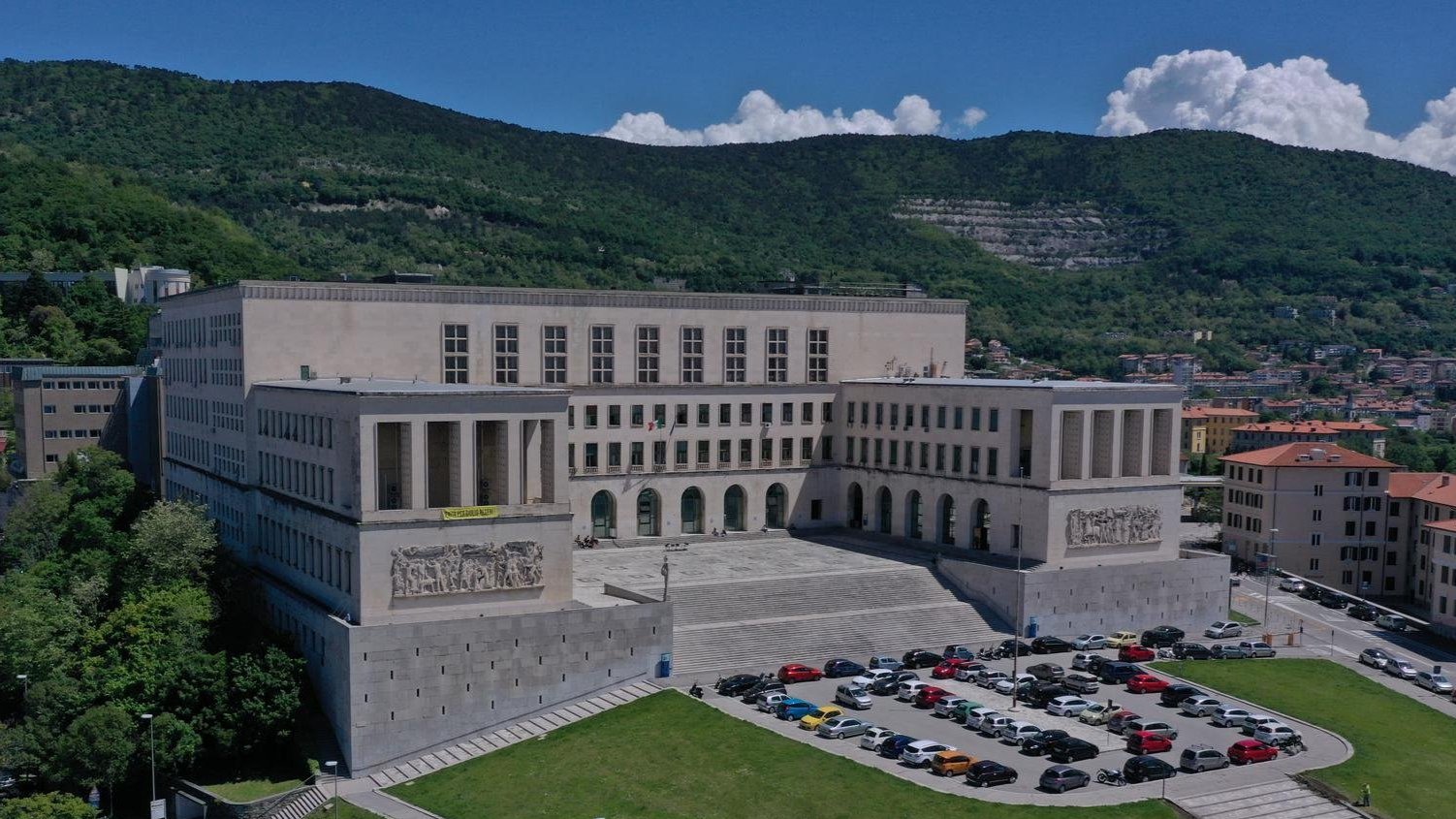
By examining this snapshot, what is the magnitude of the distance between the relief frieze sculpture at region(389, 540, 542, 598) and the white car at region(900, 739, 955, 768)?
67.6 feet

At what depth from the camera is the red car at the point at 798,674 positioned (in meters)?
71.4

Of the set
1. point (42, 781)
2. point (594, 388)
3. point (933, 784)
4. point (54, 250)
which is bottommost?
point (42, 781)

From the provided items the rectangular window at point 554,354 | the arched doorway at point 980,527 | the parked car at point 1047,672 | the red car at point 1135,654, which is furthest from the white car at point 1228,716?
the rectangular window at point 554,354

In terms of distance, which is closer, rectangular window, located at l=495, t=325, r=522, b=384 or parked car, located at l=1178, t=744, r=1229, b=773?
parked car, located at l=1178, t=744, r=1229, b=773

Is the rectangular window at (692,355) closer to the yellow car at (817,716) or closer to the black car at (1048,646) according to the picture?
the black car at (1048,646)

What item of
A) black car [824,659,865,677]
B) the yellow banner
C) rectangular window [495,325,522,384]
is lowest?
black car [824,659,865,677]

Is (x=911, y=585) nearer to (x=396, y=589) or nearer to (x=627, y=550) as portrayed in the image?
(x=627, y=550)

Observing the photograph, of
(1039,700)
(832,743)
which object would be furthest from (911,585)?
(832,743)

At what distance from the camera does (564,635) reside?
68375 millimetres

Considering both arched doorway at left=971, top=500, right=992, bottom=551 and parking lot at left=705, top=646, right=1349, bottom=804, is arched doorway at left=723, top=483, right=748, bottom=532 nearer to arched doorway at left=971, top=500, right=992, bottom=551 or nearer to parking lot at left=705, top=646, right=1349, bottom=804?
arched doorway at left=971, top=500, right=992, bottom=551

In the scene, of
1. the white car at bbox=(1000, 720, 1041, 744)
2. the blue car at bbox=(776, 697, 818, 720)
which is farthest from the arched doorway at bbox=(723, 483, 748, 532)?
the white car at bbox=(1000, 720, 1041, 744)

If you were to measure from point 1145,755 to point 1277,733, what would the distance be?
7425 millimetres

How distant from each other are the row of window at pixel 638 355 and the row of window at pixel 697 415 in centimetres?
191

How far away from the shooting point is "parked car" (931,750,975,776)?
5909cm
